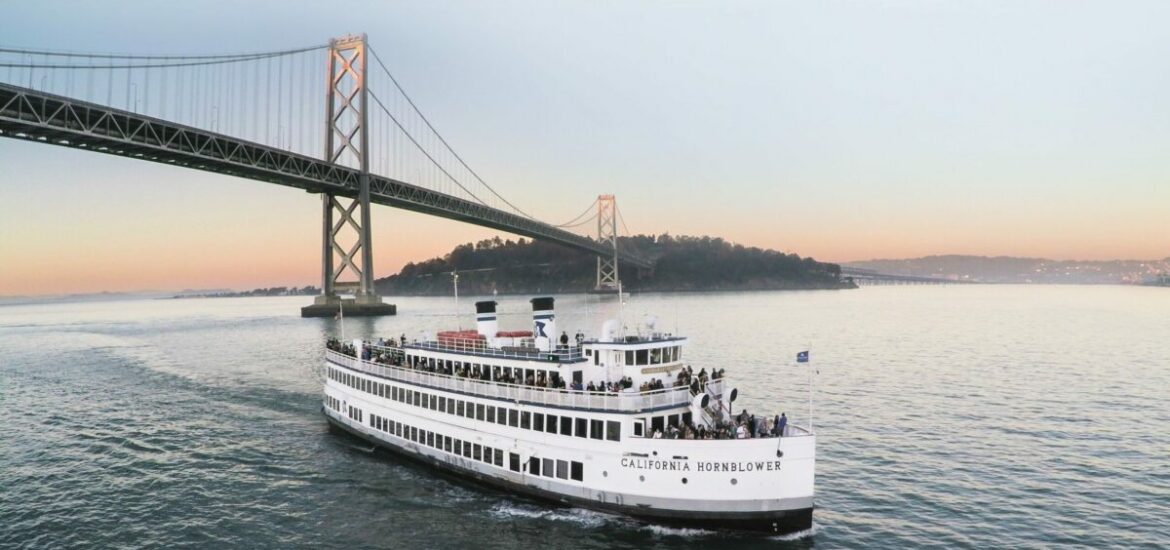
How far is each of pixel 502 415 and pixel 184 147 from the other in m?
65.1

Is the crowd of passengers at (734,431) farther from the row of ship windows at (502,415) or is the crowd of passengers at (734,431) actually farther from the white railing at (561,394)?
the row of ship windows at (502,415)

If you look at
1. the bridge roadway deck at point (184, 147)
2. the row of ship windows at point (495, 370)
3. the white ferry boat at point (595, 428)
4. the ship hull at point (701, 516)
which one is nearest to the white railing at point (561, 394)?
the white ferry boat at point (595, 428)

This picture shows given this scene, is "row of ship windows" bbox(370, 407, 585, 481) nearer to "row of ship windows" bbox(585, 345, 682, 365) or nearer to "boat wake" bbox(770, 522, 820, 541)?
"row of ship windows" bbox(585, 345, 682, 365)

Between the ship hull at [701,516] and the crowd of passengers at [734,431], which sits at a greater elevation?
the crowd of passengers at [734,431]

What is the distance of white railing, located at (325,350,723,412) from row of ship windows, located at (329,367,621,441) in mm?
384

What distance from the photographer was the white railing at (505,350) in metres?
22.4

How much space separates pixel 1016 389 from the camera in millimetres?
42000

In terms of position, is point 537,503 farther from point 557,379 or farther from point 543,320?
point 543,320

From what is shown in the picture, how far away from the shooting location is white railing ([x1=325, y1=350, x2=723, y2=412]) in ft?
63.9

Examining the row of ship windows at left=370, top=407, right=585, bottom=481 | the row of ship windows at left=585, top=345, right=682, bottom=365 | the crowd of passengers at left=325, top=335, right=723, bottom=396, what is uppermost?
the row of ship windows at left=585, top=345, right=682, bottom=365

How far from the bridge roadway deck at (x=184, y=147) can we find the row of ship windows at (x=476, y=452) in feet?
158

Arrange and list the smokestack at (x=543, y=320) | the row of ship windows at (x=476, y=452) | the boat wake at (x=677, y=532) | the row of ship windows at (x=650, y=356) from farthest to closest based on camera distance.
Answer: the smokestack at (x=543, y=320)
the row of ship windows at (x=650, y=356)
the row of ship windows at (x=476, y=452)
the boat wake at (x=677, y=532)

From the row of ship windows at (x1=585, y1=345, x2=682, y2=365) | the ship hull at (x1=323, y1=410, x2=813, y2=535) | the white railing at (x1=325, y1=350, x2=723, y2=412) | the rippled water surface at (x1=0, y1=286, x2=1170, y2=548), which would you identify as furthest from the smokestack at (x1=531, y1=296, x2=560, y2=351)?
the rippled water surface at (x1=0, y1=286, x2=1170, y2=548)

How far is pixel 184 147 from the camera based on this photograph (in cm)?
7188
